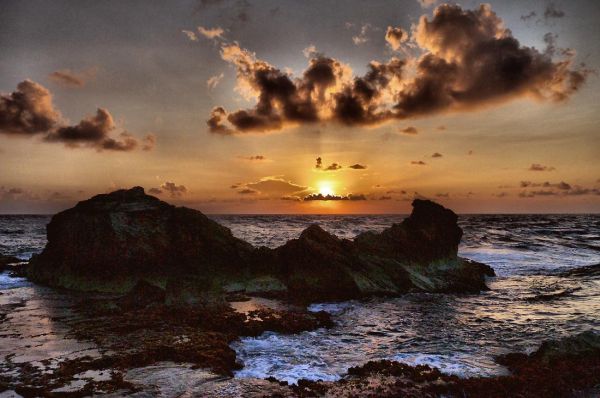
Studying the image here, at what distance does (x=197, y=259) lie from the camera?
73.2 ft

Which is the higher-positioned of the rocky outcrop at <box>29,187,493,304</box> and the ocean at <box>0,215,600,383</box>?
the rocky outcrop at <box>29,187,493,304</box>

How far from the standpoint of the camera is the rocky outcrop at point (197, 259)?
21.4m

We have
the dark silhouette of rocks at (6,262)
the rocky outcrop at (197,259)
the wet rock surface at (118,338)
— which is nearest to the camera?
the wet rock surface at (118,338)

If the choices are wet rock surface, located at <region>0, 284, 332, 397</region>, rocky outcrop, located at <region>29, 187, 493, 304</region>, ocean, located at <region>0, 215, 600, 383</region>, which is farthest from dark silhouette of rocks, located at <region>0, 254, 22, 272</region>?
wet rock surface, located at <region>0, 284, 332, 397</region>

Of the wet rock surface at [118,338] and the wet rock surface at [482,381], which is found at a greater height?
the wet rock surface at [118,338]

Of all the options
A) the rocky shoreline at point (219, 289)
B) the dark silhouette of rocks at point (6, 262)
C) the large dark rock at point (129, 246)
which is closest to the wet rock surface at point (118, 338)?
the rocky shoreline at point (219, 289)

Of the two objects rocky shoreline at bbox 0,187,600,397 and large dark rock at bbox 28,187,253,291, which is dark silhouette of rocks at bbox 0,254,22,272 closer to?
rocky shoreline at bbox 0,187,600,397

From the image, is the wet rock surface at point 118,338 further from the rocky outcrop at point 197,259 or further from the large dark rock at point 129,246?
the rocky outcrop at point 197,259

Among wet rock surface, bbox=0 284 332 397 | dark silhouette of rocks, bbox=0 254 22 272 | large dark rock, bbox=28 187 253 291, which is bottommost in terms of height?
wet rock surface, bbox=0 284 332 397

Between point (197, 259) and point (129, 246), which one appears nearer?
point (129, 246)

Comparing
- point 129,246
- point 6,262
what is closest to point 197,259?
point 129,246

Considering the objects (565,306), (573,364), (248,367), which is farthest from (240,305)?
(565,306)

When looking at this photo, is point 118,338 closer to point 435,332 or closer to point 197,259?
point 197,259

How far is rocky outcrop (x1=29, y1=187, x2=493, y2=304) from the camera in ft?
70.2
